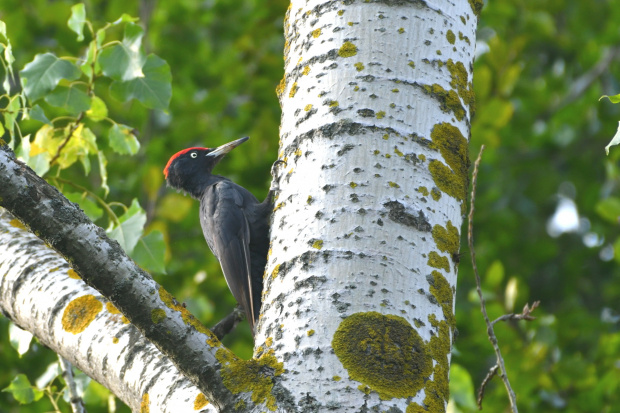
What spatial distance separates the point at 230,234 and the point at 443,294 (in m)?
2.17

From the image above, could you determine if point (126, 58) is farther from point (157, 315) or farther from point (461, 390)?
point (461, 390)

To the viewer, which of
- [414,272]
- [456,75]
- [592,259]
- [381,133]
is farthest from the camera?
[592,259]

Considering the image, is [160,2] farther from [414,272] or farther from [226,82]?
[414,272]

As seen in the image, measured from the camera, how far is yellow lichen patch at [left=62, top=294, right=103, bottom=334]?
7.05ft

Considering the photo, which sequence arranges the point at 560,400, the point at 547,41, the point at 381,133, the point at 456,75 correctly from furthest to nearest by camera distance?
the point at 547,41 < the point at 560,400 < the point at 456,75 < the point at 381,133

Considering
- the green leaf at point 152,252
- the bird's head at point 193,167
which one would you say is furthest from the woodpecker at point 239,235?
the green leaf at point 152,252

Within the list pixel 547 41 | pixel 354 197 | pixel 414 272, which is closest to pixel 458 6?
pixel 354 197

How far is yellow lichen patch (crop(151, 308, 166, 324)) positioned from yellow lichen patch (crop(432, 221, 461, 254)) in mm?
688

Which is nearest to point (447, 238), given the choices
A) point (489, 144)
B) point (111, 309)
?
point (111, 309)

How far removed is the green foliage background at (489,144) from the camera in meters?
5.58

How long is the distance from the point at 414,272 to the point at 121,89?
5.44 ft

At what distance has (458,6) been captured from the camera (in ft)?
6.79

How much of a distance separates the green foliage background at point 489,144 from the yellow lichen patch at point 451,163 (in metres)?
3.12

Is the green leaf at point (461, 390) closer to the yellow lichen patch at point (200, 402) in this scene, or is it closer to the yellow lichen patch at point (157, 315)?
the yellow lichen patch at point (200, 402)
